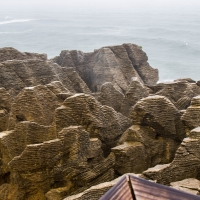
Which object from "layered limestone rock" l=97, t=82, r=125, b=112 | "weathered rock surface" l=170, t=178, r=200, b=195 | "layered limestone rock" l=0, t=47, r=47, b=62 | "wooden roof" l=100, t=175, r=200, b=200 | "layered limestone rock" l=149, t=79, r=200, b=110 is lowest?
"weathered rock surface" l=170, t=178, r=200, b=195

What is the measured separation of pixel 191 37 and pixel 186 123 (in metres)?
57.4

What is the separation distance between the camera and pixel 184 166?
7.63m

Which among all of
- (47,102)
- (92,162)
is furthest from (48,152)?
(47,102)

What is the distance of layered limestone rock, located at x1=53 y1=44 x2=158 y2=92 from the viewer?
13.9 meters

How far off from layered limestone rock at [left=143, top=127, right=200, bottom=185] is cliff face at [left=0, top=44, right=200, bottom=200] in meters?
0.02

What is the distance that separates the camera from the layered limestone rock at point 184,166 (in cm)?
757

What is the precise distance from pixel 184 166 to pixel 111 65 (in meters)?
7.08

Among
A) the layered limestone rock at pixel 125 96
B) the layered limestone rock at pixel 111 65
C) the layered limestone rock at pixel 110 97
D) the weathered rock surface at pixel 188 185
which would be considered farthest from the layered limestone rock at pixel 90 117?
the layered limestone rock at pixel 111 65

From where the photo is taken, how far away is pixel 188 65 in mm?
45562

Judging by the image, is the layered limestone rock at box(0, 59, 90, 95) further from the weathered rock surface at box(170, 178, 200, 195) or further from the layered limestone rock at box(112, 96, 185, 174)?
the weathered rock surface at box(170, 178, 200, 195)

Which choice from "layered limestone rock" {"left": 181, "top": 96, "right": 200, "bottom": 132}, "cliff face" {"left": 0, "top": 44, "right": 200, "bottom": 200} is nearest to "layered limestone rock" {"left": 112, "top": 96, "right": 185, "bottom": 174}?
"cliff face" {"left": 0, "top": 44, "right": 200, "bottom": 200}

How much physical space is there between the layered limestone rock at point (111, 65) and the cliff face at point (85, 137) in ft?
7.95

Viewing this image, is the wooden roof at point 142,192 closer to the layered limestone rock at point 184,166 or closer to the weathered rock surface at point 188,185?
the weathered rock surface at point 188,185

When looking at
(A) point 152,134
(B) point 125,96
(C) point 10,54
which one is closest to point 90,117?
(A) point 152,134
